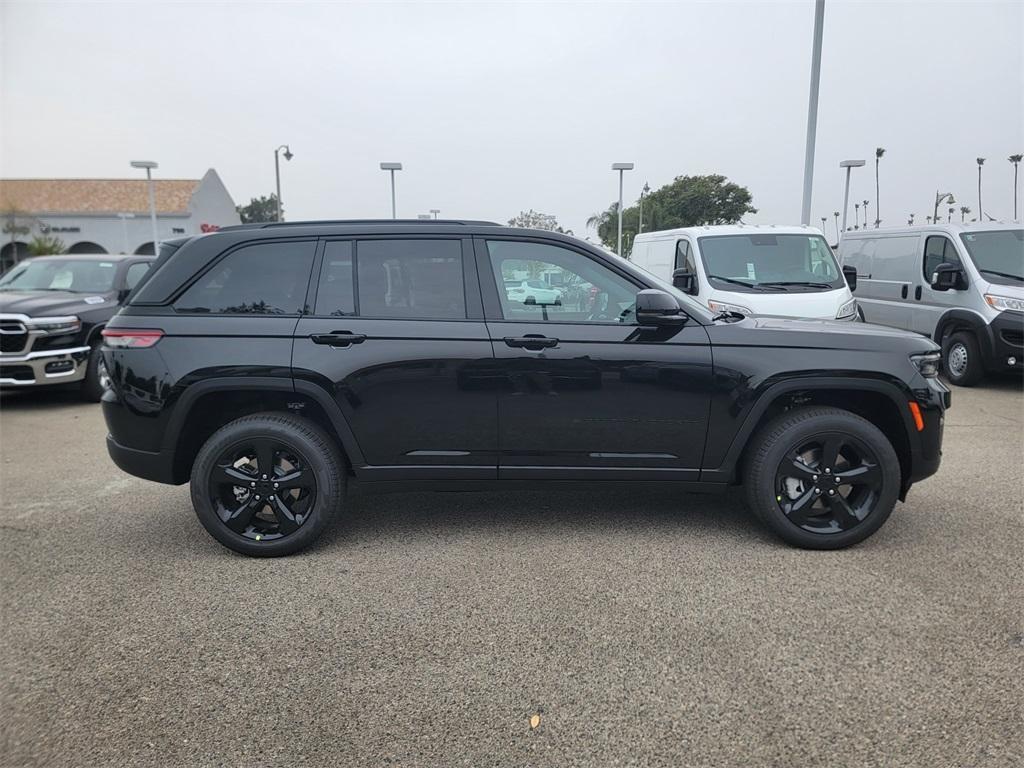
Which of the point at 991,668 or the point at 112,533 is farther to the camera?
the point at 112,533

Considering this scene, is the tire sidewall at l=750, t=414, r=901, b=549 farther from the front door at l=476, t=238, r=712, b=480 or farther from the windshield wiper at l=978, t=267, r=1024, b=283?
the windshield wiper at l=978, t=267, r=1024, b=283

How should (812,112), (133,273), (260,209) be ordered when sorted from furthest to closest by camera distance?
1. (260,209)
2. (812,112)
3. (133,273)

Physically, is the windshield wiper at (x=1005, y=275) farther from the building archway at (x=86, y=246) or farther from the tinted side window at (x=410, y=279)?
the building archway at (x=86, y=246)

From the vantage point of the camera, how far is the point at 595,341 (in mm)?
3682

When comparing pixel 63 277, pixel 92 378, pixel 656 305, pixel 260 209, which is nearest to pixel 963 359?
pixel 656 305

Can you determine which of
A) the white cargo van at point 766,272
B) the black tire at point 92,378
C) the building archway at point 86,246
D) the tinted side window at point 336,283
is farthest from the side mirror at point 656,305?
the building archway at point 86,246

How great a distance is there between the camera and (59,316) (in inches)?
312

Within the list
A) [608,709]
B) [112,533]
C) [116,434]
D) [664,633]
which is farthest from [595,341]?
[112,533]

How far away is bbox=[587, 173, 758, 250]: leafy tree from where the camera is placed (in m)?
27.2

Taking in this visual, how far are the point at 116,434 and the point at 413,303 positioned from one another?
1.78m

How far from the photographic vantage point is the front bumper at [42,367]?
770 centimetres

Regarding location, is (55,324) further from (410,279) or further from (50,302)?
(410,279)

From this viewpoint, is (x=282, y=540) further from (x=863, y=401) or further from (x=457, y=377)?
(x=863, y=401)

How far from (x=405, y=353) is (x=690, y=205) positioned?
26666 mm
